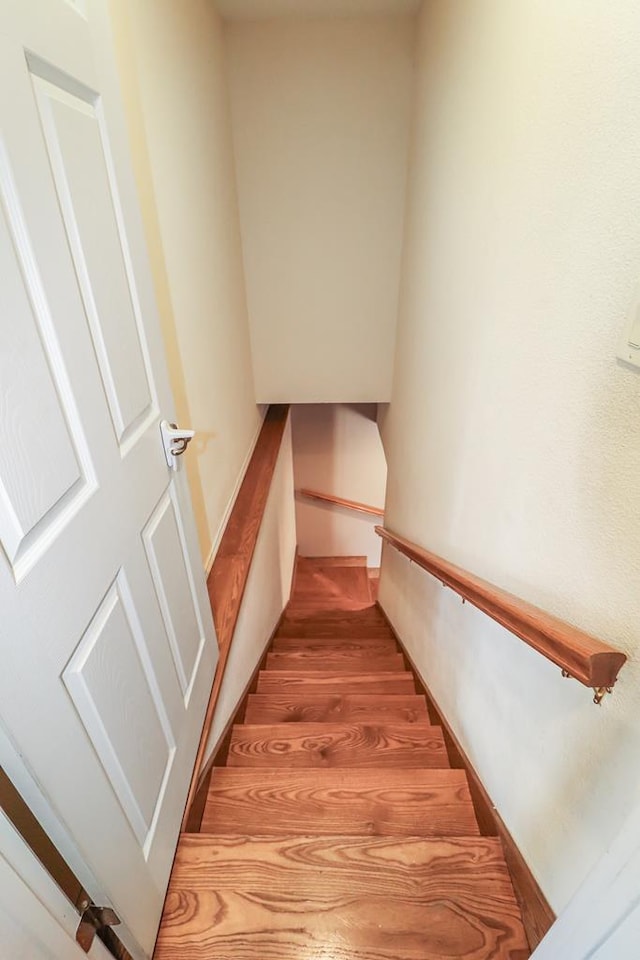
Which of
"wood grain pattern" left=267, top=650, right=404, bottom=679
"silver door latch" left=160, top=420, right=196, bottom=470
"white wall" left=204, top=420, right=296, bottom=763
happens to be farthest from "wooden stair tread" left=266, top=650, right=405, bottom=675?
"silver door latch" left=160, top=420, right=196, bottom=470

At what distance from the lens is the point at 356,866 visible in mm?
1080

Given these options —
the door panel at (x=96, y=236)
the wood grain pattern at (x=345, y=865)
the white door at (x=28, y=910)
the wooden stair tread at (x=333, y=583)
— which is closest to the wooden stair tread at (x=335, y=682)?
the wood grain pattern at (x=345, y=865)

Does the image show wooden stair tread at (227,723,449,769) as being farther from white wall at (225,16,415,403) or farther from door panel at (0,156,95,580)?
white wall at (225,16,415,403)

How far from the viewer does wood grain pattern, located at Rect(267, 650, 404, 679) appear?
88.6 inches

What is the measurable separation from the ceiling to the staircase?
9.29 feet

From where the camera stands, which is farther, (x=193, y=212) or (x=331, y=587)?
(x=331, y=587)

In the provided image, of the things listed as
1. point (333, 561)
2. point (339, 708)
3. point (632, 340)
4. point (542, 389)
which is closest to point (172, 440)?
point (542, 389)

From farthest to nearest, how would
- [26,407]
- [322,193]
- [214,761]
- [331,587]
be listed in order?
[331,587] < [322,193] < [214,761] < [26,407]

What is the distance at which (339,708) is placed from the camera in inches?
69.0

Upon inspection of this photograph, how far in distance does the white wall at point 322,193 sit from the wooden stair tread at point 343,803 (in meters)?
2.10

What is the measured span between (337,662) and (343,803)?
42.2 inches

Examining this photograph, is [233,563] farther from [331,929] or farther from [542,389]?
[542,389]

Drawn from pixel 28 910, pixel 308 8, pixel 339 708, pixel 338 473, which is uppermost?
pixel 308 8

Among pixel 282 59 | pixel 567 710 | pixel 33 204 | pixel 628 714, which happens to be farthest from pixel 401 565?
pixel 282 59
